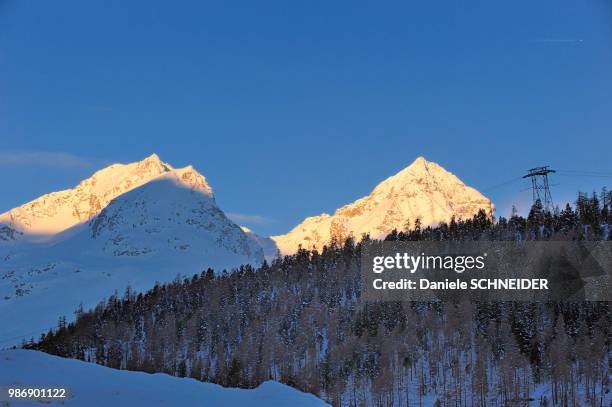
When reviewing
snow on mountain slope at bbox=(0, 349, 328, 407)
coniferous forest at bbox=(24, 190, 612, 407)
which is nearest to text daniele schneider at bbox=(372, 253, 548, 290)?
coniferous forest at bbox=(24, 190, 612, 407)

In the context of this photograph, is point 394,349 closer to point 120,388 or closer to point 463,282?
point 463,282

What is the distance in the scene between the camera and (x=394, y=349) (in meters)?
151

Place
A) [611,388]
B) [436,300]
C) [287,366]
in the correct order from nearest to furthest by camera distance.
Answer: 1. [611,388]
2. [287,366]
3. [436,300]

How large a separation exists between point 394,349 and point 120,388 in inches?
4670

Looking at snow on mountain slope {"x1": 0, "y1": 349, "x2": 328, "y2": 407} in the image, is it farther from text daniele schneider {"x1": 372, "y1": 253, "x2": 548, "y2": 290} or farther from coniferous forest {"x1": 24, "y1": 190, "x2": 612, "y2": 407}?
text daniele schneider {"x1": 372, "y1": 253, "x2": 548, "y2": 290}

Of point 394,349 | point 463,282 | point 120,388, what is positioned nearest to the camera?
point 120,388

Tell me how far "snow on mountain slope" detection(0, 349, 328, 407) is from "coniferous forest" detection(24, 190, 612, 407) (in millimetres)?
90672

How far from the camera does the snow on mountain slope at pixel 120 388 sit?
36500 millimetres

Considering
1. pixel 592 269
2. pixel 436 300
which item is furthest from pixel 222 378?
pixel 592 269

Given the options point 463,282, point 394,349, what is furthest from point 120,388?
point 463,282

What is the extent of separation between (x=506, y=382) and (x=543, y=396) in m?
7.03

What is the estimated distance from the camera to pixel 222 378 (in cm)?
15025

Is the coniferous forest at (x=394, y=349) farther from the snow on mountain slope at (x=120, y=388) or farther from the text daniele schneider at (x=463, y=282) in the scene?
the snow on mountain slope at (x=120, y=388)

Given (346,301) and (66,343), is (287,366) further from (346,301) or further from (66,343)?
(66,343)
